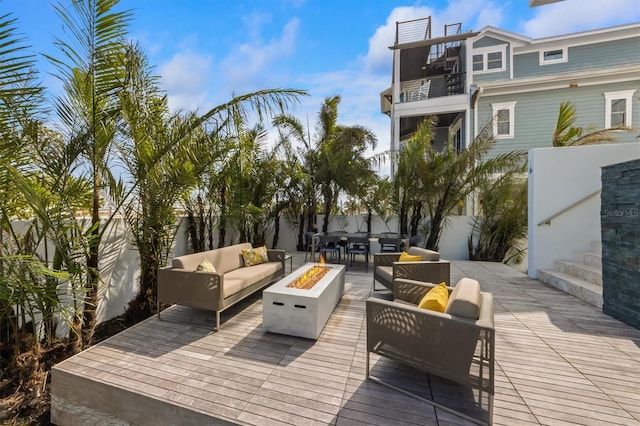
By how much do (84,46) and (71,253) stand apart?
2.07 meters

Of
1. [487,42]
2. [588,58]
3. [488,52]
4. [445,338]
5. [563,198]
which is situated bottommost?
[445,338]

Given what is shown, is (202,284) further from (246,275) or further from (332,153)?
(332,153)

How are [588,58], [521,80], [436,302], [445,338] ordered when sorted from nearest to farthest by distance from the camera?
[445,338] < [436,302] < [521,80] < [588,58]

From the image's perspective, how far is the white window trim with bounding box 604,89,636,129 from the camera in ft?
31.4

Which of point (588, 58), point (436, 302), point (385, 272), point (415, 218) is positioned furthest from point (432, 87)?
point (436, 302)

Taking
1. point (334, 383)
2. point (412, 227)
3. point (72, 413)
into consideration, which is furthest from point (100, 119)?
point (412, 227)

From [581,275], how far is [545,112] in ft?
25.5

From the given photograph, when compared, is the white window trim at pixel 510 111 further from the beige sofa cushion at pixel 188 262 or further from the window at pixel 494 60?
the beige sofa cushion at pixel 188 262

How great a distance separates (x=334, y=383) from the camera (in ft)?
8.18

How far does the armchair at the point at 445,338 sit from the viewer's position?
2.08 m

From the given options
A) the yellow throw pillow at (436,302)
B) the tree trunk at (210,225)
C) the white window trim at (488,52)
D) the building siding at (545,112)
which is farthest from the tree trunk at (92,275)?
the white window trim at (488,52)

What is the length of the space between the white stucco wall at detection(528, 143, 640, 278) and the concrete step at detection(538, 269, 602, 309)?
15.2 inches

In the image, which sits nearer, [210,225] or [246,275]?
[246,275]

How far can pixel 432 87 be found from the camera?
13.4 metres
